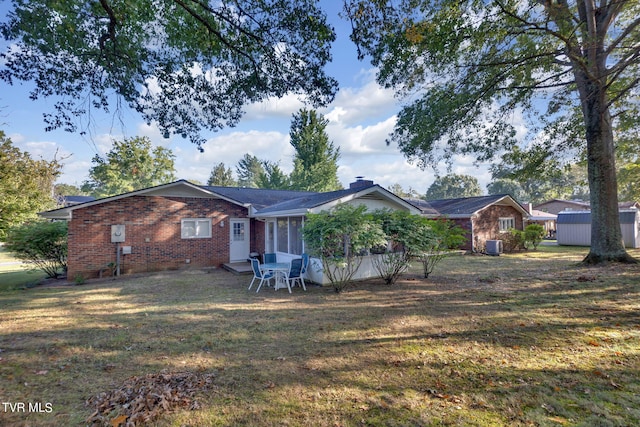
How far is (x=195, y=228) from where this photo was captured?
43.7ft

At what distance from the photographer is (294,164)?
34.5 m

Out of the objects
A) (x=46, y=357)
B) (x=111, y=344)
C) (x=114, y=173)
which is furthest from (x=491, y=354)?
(x=114, y=173)

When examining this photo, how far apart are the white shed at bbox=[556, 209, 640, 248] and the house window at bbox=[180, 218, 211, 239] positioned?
23662mm

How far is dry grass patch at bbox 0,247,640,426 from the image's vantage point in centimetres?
293

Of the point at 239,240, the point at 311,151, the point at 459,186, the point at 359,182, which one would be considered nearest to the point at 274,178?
the point at 311,151

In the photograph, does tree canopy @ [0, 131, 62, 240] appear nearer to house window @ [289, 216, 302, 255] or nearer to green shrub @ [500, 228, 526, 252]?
house window @ [289, 216, 302, 255]

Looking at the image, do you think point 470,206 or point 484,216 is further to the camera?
point 470,206

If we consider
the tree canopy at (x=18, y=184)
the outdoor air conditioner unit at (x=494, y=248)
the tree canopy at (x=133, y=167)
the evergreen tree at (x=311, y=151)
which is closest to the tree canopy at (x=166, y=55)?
the tree canopy at (x=18, y=184)

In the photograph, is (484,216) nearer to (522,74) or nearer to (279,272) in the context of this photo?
(522,74)

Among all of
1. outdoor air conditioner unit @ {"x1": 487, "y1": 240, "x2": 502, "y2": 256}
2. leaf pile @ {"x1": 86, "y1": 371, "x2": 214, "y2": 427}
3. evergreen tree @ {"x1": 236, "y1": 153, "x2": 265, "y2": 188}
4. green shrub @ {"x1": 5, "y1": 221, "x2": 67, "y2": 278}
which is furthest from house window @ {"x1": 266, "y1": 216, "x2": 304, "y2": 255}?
evergreen tree @ {"x1": 236, "y1": 153, "x2": 265, "y2": 188}

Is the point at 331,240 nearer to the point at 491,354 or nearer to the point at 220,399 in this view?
the point at 491,354

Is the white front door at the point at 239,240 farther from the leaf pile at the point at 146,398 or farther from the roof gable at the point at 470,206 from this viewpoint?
the leaf pile at the point at 146,398

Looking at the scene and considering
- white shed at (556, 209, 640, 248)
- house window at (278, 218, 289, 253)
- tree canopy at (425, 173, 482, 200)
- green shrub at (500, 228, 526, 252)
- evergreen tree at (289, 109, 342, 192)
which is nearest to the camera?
house window at (278, 218, 289, 253)

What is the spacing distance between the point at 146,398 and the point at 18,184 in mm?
13825
